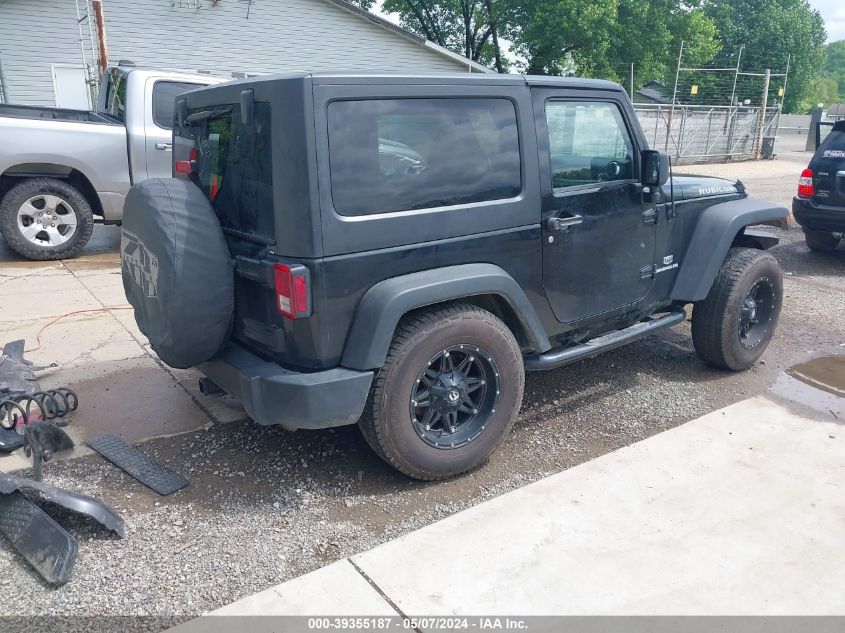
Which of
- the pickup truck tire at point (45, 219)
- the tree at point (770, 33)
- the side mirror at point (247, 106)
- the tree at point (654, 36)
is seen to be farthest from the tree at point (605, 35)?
the side mirror at point (247, 106)

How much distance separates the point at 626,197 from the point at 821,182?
533cm

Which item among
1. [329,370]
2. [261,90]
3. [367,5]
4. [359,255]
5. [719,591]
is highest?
[367,5]

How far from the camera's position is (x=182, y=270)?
3.13m

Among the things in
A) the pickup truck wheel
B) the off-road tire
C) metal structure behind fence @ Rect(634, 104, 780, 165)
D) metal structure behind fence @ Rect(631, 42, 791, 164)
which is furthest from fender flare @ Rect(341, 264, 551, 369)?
metal structure behind fence @ Rect(634, 104, 780, 165)

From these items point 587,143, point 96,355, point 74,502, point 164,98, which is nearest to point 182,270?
point 74,502

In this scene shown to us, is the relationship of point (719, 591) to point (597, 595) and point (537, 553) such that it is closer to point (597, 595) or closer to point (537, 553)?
point (597, 595)

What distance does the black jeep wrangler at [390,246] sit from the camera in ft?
9.84

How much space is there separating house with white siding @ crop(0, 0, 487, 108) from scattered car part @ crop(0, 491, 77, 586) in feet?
38.0

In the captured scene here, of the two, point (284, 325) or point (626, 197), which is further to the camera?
point (626, 197)

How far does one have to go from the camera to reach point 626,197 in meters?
4.12

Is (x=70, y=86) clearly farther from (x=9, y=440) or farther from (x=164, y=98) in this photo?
(x=9, y=440)

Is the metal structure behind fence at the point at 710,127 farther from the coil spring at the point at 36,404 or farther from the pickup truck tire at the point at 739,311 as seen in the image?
the coil spring at the point at 36,404

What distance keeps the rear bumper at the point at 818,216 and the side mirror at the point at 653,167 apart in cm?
497

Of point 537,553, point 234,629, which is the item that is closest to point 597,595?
point 537,553
